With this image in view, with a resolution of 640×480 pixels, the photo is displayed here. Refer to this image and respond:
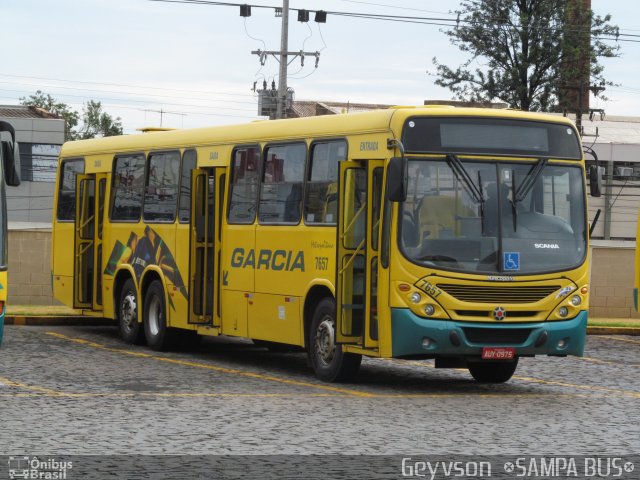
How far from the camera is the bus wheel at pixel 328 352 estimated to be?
16.0m

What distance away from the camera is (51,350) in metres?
19.8

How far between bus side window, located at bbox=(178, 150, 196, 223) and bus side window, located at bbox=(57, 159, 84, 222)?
162 inches

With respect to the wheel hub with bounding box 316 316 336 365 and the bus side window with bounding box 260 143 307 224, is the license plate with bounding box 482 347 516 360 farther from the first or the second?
the bus side window with bounding box 260 143 307 224

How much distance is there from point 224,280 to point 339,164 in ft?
11.6

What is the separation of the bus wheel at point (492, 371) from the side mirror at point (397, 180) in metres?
2.71


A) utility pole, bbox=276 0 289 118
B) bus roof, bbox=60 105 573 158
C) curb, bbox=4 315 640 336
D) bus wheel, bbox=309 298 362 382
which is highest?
utility pole, bbox=276 0 289 118

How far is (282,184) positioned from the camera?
17.6 meters

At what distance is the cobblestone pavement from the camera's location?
11.2 metres

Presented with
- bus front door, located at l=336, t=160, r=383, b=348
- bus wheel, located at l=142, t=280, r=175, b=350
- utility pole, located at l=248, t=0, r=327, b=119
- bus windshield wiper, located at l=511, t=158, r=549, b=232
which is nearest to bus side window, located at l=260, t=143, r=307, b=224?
bus front door, located at l=336, t=160, r=383, b=348

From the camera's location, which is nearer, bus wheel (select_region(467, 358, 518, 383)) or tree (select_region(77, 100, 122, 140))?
bus wheel (select_region(467, 358, 518, 383))

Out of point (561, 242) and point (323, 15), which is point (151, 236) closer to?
point (561, 242)

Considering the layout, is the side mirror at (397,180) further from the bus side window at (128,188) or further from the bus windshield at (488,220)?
the bus side window at (128,188)

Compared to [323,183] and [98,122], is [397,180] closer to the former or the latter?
[323,183]

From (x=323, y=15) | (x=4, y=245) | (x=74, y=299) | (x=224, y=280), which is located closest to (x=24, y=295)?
(x=74, y=299)
